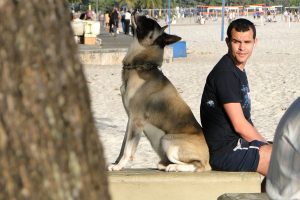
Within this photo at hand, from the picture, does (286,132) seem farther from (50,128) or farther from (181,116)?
(181,116)

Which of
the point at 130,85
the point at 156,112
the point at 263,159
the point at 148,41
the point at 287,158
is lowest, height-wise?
the point at 263,159

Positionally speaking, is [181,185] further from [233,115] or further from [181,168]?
[233,115]

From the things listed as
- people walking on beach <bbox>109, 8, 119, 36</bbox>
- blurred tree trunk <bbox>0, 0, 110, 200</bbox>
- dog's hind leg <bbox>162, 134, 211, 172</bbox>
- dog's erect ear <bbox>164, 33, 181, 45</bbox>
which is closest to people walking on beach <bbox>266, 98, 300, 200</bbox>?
blurred tree trunk <bbox>0, 0, 110, 200</bbox>

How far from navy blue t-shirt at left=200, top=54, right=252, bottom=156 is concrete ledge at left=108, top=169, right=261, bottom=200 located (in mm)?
298

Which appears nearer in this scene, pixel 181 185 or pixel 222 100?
pixel 181 185

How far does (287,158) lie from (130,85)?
2.78 metres

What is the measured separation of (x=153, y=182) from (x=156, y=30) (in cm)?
126

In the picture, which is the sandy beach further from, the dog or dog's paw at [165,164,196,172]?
dog's paw at [165,164,196,172]

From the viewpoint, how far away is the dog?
5047 mm

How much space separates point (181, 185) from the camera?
15.6 feet

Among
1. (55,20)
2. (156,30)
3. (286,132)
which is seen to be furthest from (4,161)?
(156,30)

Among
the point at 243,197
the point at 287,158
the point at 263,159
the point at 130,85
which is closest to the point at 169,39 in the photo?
the point at 130,85

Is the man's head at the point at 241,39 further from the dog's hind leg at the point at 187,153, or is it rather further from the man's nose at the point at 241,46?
the dog's hind leg at the point at 187,153

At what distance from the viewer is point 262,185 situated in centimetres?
481
